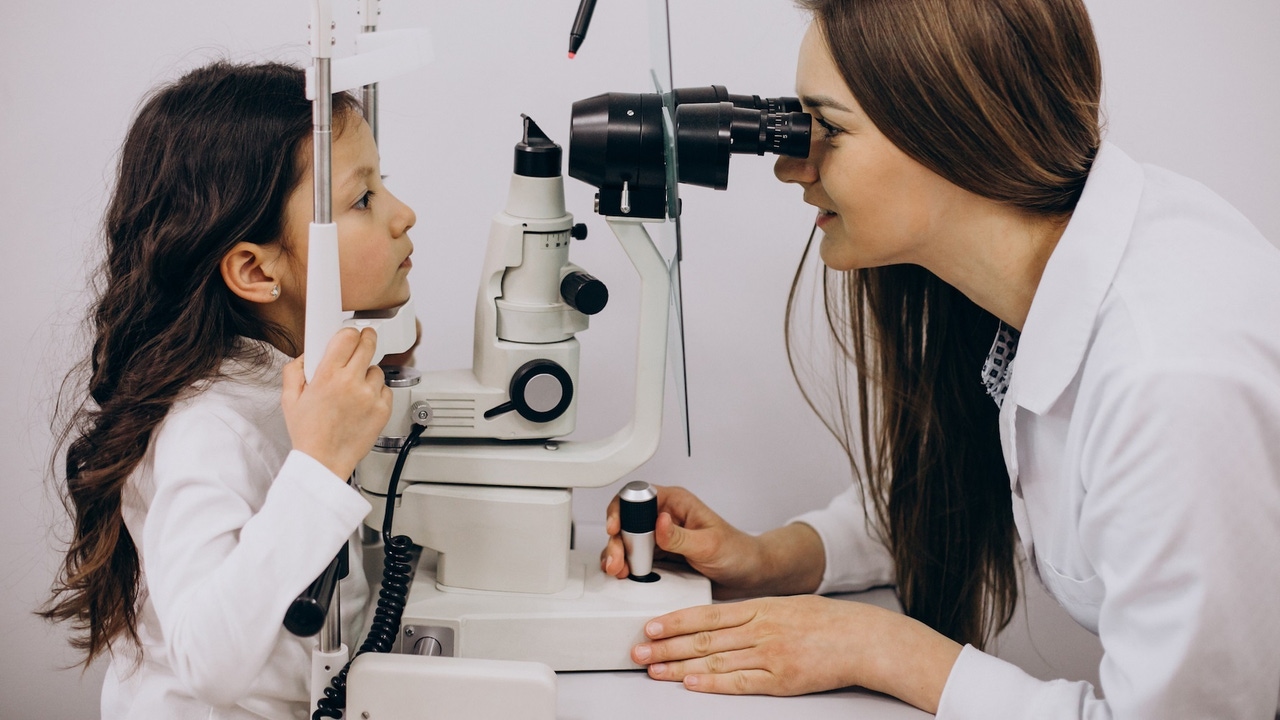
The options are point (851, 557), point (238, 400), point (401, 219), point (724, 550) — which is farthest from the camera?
point (851, 557)

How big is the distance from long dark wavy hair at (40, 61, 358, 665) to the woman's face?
507mm

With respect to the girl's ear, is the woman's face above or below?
above

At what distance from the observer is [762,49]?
59.4 inches

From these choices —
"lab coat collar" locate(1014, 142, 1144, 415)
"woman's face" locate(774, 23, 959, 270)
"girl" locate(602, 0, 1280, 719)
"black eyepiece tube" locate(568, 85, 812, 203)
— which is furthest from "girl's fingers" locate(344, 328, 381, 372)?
"lab coat collar" locate(1014, 142, 1144, 415)

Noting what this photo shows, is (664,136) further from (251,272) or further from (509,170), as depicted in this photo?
(509,170)

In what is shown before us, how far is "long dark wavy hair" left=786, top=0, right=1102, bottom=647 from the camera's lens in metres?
0.95

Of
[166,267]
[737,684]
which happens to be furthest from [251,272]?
[737,684]

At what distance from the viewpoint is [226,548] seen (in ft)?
2.92

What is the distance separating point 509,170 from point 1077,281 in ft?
2.89

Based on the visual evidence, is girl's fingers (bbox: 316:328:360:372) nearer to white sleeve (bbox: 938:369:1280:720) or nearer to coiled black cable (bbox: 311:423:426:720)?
coiled black cable (bbox: 311:423:426:720)

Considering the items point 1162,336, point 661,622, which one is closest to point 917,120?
point 1162,336

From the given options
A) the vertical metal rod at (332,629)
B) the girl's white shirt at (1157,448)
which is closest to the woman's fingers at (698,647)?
the girl's white shirt at (1157,448)

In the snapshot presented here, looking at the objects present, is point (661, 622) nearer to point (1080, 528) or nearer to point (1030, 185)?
point (1080, 528)

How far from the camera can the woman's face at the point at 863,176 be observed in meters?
1.01
